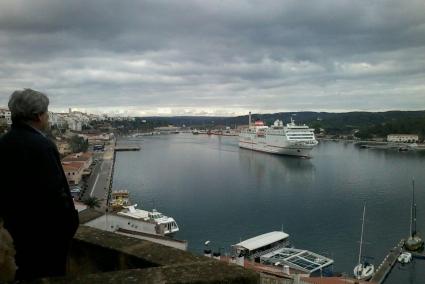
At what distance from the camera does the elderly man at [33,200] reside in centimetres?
77

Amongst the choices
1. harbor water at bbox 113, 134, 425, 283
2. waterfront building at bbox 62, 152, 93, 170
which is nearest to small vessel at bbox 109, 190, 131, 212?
harbor water at bbox 113, 134, 425, 283

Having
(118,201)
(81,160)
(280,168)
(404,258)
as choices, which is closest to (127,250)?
(404,258)

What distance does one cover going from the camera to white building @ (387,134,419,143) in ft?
A: 144

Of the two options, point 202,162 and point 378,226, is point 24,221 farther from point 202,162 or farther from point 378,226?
point 202,162

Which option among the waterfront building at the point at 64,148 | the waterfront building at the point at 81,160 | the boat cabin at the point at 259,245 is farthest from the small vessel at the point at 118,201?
the waterfront building at the point at 64,148

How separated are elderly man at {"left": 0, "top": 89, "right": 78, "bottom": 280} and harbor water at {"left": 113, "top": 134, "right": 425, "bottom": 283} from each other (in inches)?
326

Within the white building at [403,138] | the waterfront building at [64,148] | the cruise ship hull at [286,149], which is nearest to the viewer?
the waterfront building at [64,148]

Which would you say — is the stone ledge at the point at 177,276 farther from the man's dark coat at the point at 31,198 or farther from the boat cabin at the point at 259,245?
the boat cabin at the point at 259,245

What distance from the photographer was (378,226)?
10.9 m

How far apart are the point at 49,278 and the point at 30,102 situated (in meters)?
0.32

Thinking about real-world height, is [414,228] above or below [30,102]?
below

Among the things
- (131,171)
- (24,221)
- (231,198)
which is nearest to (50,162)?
(24,221)

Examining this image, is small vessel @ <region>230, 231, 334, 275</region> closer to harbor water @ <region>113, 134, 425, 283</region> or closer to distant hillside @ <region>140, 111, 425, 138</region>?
harbor water @ <region>113, 134, 425, 283</region>

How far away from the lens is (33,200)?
767 mm
